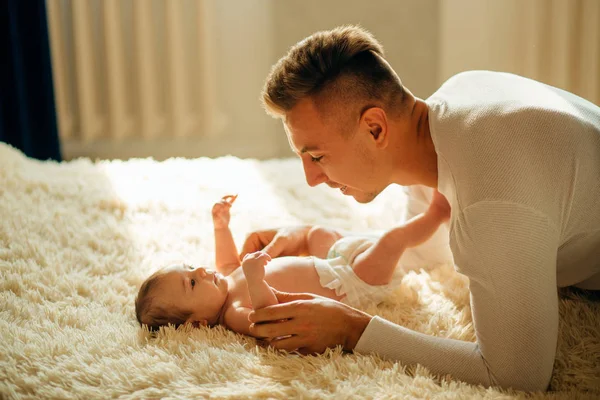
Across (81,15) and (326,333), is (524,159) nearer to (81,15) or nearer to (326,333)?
(326,333)

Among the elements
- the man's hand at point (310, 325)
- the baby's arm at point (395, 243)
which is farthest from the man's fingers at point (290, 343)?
the baby's arm at point (395, 243)

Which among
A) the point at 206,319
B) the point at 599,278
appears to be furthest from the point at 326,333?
the point at 599,278

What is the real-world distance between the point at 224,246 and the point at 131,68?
1956 millimetres

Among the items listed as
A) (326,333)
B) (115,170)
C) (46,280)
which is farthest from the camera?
(115,170)

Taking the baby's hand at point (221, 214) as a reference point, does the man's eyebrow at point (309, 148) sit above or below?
above

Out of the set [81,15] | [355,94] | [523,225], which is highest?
[81,15]

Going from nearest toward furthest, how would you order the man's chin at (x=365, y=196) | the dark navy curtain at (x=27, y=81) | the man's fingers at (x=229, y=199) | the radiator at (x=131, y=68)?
the man's chin at (x=365, y=196)
the man's fingers at (x=229, y=199)
the dark navy curtain at (x=27, y=81)
the radiator at (x=131, y=68)

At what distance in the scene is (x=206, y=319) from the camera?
1394 millimetres

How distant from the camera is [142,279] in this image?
1540 millimetres

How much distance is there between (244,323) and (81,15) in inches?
92.8

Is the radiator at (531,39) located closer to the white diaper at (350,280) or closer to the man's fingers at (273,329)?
the white diaper at (350,280)

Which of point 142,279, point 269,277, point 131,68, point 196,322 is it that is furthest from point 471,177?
point 131,68

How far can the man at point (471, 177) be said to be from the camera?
1.06 meters

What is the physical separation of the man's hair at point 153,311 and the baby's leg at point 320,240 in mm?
422
